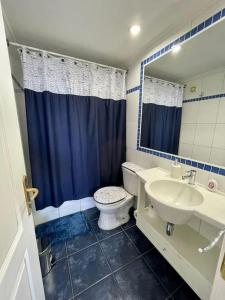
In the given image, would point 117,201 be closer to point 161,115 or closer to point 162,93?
point 161,115

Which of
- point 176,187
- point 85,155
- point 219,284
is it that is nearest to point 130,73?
point 85,155

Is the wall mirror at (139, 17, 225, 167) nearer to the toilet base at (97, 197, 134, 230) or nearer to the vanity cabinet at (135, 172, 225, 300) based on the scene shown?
the vanity cabinet at (135, 172, 225, 300)

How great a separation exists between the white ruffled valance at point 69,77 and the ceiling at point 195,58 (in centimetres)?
57

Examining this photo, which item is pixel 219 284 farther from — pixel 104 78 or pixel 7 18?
pixel 7 18

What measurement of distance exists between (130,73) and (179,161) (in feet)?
4.54

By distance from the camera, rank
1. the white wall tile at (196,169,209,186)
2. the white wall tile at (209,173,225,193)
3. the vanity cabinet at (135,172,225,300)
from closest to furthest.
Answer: the vanity cabinet at (135,172,225,300) < the white wall tile at (209,173,225,193) < the white wall tile at (196,169,209,186)

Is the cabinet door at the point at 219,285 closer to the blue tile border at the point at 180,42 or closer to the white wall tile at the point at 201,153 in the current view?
the blue tile border at the point at 180,42

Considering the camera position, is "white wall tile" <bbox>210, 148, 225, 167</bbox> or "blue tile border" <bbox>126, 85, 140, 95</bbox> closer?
"white wall tile" <bbox>210, 148, 225, 167</bbox>

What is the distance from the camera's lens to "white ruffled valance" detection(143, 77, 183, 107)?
1.38m

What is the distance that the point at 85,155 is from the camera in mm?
1844

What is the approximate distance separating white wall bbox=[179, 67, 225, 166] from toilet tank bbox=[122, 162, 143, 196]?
0.61 meters

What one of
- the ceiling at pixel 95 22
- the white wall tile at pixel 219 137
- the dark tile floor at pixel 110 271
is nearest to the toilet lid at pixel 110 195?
the dark tile floor at pixel 110 271

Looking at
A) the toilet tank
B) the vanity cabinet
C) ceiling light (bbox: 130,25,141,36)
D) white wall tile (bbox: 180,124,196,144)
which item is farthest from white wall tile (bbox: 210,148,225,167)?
ceiling light (bbox: 130,25,141,36)

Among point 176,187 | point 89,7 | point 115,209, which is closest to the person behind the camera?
point 89,7
